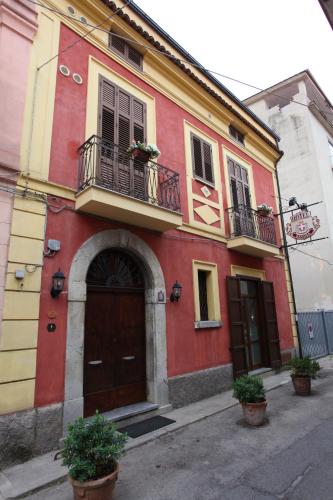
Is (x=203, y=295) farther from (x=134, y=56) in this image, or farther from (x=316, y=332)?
(x=316, y=332)

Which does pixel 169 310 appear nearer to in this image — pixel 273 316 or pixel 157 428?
pixel 157 428

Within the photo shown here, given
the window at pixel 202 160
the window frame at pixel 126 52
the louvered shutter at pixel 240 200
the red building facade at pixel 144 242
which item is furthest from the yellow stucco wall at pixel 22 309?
the louvered shutter at pixel 240 200

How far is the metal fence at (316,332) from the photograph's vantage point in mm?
12273

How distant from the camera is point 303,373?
24.2ft

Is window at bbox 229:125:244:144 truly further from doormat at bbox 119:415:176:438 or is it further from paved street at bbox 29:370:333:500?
doormat at bbox 119:415:176:438

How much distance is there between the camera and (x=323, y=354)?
Result: 13.1 metres

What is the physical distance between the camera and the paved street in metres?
3.47

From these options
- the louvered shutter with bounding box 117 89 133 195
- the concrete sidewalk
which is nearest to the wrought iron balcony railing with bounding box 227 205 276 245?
the louvered shutter with bounding box 117 89 133 195

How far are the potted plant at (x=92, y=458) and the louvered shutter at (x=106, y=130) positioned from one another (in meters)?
4.23

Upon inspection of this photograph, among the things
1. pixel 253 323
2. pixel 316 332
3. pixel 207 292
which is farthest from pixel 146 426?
pixel 316 332

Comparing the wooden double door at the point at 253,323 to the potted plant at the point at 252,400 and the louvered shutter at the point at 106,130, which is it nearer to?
the potted plant at the point at 252,400

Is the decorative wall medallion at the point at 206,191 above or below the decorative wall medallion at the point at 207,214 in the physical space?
above

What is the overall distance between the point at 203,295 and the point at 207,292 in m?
0.16

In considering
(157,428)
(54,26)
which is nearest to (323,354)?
(157,428)
